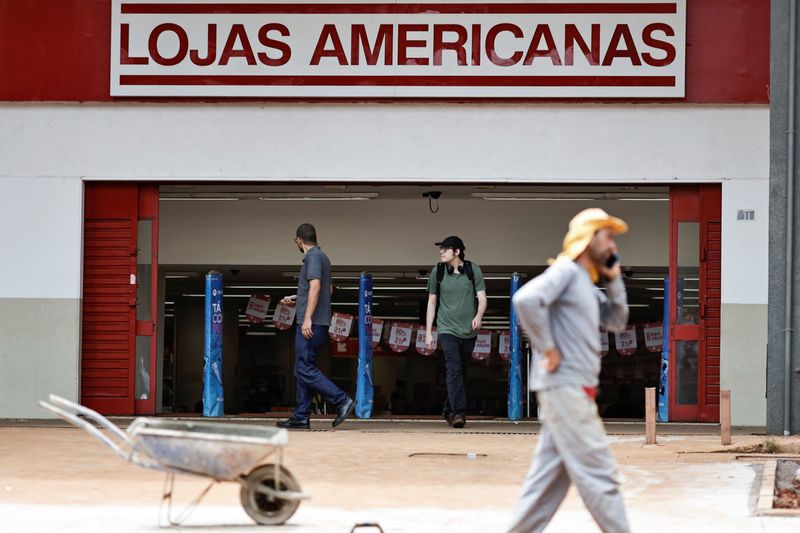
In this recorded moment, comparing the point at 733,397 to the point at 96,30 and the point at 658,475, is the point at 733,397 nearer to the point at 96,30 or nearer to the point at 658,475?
the point at 658,475

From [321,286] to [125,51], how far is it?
347cm

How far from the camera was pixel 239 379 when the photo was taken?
26.6 m

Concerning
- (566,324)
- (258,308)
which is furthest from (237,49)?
(566,324)

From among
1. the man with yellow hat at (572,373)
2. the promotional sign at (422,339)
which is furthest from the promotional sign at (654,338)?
the man with yellow hat at (572,373)

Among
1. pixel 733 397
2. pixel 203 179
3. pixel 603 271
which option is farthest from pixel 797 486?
pixel 203 179

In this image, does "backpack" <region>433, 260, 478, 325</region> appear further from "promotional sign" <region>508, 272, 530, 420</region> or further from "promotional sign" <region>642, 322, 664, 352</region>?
"promotional sign" <region>642, 322, 664, 352</region>

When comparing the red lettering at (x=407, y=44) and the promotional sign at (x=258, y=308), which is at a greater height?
the red lettering at (x=407, y=44)

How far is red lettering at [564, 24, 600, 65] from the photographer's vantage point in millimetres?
13516

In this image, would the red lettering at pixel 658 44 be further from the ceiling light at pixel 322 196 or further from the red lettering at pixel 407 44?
the ceiling light at pixel 322 196

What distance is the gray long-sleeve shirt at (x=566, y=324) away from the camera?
5910 mm

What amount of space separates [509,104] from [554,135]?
55 centimetres

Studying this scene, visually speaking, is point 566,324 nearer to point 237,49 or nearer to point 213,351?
point 237,49

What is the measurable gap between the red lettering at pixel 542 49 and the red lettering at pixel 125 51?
3874 mm

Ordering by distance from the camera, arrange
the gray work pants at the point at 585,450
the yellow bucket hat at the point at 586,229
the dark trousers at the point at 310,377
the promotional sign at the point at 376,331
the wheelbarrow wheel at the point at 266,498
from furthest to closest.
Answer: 1. the promotional sign at the point at 376,331
2. the dark trousers at the point at 310,377
3. the wheelbarrow wheel at the point at 266,498
4. the yellow bucket hat at the point at 586,229
5. the gray work pants at the point at 585,450
